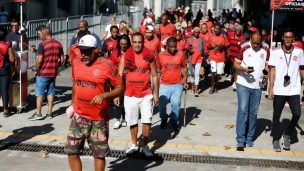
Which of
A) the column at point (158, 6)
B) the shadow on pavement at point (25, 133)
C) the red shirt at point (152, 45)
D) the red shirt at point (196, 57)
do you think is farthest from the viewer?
the column at point (158, 6)

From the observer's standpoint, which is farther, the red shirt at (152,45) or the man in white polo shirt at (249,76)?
the red shirt at (152,45)

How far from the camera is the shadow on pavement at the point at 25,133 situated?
8.16 meters

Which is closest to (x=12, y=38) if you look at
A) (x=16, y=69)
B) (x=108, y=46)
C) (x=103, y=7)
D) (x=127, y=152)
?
(x=16, y=69)

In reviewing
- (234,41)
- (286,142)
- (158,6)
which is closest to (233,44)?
(234,41)

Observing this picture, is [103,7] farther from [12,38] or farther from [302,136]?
[302,136]

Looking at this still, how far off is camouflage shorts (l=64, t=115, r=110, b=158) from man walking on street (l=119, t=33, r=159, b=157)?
66.9 inches

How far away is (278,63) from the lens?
7699 mm

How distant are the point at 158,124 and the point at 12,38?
5.19 m

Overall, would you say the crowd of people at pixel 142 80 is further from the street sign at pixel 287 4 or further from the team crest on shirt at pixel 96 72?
Answer: the street sign at pixel 287 4

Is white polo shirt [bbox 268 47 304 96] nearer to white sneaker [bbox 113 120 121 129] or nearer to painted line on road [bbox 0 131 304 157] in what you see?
painted line on road [bbox 0 131 304 157]

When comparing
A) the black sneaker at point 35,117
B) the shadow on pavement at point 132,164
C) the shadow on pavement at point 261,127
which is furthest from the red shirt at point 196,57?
the shadow on pavement at point 132,164

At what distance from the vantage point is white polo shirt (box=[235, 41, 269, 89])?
7.70 metres

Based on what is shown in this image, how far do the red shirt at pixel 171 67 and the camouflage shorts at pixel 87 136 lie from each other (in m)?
3.17

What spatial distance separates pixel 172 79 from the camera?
8.81m
